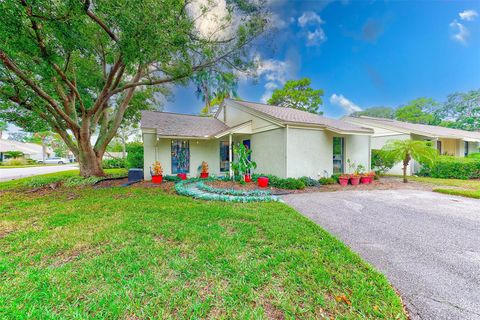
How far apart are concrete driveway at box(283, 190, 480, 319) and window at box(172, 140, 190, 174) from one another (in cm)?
684

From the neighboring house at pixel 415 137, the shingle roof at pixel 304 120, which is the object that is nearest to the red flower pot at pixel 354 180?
the shingle roof at pixel 304 120

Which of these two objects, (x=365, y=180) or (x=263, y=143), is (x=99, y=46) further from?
(x=365, y=180)

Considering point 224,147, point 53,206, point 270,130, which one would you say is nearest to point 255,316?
point 53,206

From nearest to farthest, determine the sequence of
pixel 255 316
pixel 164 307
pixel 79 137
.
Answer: pixel 255 316, pixel 164 307, pixel 79 137

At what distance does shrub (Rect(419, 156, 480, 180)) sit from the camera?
11.2m

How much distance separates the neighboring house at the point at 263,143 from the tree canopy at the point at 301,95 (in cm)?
1610

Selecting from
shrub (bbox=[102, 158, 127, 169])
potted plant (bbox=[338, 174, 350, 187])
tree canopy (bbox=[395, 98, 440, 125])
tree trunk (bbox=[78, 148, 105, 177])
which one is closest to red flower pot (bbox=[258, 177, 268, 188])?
potted plant (bbox=[338, 174, 350, 187])

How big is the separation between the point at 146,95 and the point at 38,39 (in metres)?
9.16

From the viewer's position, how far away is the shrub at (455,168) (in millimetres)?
11172

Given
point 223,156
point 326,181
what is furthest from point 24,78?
point 326,181

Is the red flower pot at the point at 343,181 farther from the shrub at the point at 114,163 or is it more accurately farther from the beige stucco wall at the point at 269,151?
the shrub at the point at 114,163

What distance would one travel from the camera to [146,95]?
14828 mm

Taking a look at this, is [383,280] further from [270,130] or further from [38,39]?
[38,39]

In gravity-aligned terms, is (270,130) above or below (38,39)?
below
